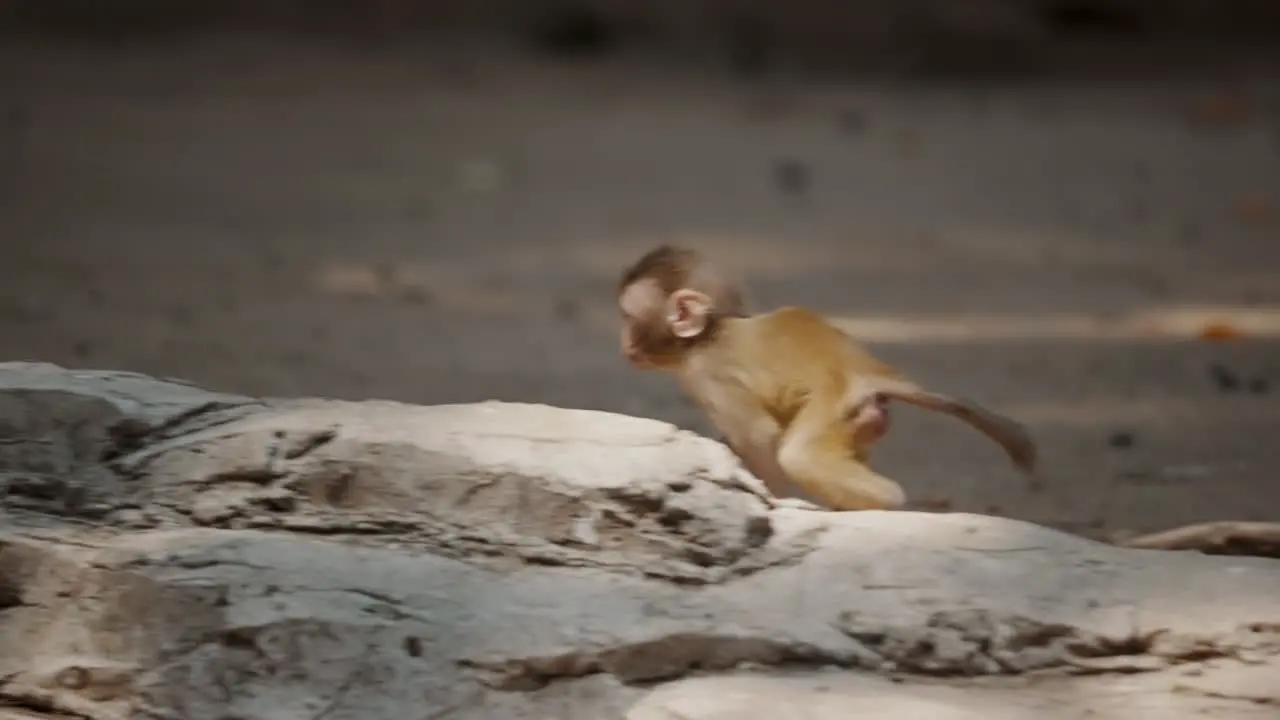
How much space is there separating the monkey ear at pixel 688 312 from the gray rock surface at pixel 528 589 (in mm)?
525

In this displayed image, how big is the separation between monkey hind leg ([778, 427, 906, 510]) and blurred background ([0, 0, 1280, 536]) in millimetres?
1055

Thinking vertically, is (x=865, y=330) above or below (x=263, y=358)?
above

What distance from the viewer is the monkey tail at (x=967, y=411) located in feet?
10.5

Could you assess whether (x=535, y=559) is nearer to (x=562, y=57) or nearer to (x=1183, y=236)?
(x=1183, y=236)

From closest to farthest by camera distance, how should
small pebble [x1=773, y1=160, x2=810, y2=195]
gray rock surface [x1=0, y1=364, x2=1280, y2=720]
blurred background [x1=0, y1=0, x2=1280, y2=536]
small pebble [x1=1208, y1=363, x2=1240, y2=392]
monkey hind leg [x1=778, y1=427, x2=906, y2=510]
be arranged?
gray rock surface [x1=0, y1=364, x2=1280, y2=720] → monkey hind leg [x1=778, y1=427, x2=906, y2=510] → blurred background [x1=0, y1=0, x2=1280, y2=536] → small pebble [x1=1208, y1=363, x2=1240, y2=392] → small pebble [x1=773, y1=160, x2=810, y2=195]

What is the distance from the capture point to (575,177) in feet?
29.9

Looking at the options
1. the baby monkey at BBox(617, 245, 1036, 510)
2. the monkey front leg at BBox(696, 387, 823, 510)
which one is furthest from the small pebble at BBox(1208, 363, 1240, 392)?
the monkey front leg at BBox(696, 387, 823, 510)

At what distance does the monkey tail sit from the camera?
3.20 metres

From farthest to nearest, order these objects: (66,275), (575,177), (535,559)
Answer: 1. (575,177)
2. (66,275)
3. (535,559)

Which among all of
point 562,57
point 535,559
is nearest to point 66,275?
point 535,559

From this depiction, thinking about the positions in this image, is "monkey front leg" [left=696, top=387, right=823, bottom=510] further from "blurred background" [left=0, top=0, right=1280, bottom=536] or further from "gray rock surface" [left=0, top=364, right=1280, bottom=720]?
"blurred background" [left=0, top=0, right=1280, bottom=536]

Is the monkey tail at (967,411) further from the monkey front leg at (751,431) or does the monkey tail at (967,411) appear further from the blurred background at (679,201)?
Answer: the blurred background at (679,201)

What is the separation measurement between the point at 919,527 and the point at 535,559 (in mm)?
586

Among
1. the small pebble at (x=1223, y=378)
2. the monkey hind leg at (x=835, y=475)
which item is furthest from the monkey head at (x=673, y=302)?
the small pebble at (x=1223, y=378)
